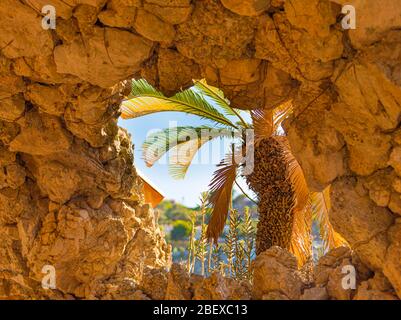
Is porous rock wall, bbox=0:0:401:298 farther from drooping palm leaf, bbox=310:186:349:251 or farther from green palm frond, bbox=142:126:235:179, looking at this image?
drooping palm leaf, bbox=310:186:349:251

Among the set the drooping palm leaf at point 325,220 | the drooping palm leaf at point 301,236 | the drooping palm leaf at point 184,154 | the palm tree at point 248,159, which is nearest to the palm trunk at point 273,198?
the palm tree at point 248,159

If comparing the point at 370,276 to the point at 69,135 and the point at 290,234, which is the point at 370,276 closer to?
the point at 290,234

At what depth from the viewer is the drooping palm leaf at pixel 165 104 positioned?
23.2 feet

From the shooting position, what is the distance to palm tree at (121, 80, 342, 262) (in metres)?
6.73

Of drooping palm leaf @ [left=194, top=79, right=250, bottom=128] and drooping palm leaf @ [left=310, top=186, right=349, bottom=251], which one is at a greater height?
drooping palm leaf @ [left=194, top=79, right=250, bottom=128]

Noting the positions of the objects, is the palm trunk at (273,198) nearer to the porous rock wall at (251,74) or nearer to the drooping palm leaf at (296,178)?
the drooping palm leaf at (296,178)

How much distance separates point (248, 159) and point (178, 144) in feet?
4.21

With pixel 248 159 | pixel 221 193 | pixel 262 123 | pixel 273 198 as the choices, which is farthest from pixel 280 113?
pixel 221 193

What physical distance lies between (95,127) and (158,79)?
1.30 metres

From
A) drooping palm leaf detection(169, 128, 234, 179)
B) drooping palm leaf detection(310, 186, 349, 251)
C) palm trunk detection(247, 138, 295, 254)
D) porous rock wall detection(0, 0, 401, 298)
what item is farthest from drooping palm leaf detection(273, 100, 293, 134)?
porous rock wall detection(0, 0, 401, 298)

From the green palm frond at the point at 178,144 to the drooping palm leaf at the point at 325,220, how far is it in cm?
155

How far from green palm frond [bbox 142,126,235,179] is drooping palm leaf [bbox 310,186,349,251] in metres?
1.55

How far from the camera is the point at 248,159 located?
6848 mm

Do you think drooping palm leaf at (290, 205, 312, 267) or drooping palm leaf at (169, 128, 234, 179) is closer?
drooping palm leaf at (290, 205, 312, 267)
